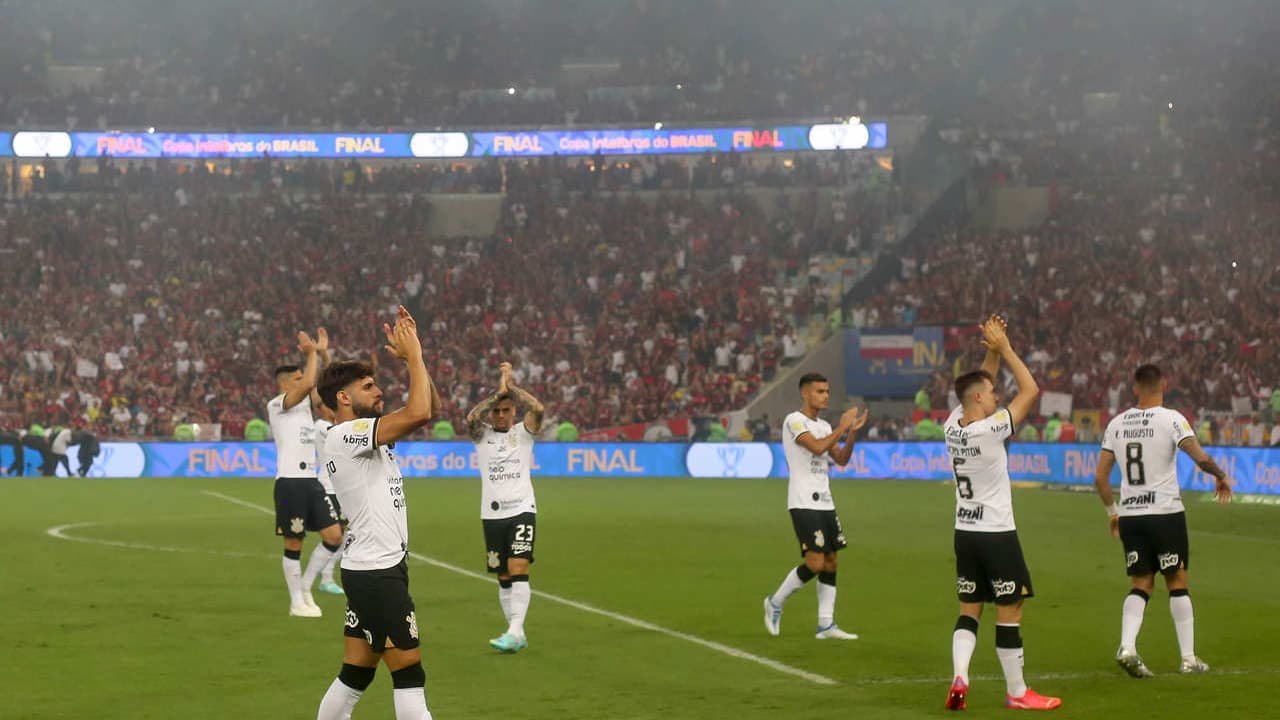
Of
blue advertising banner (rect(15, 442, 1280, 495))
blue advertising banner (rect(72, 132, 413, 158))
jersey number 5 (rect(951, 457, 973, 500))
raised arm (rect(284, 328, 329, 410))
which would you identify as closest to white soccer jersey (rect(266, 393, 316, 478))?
raised arm (rect(284, 328, 329, 410))

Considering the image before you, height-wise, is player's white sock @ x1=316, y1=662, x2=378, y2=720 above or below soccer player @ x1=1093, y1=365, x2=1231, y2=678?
below

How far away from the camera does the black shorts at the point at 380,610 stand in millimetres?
8742

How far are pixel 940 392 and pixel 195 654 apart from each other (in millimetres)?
33156

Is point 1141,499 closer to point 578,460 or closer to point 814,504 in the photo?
point 814,504

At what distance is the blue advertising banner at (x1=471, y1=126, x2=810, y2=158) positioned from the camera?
6303 centimetres

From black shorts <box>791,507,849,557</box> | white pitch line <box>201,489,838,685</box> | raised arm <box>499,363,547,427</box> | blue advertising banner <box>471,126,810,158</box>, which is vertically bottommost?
white pitch line <box>201,489,838,685</box>

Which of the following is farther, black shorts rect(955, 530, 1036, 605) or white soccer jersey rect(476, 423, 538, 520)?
white soccer jersey rect(476, 423, 538, 520)

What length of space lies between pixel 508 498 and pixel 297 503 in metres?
3.68

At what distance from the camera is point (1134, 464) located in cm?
1304

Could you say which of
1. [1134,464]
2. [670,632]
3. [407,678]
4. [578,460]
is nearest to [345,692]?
[407,678]

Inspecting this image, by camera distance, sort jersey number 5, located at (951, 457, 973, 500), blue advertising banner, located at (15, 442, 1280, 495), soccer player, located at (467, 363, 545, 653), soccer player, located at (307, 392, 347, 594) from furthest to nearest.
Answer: blue advertising banner, located at (15, 442, 1280, 495) → soccer player, located at (307, 392, 347, 594) → soccer player, located at (467, 363, 545, 653) → jersey number 5, located at (951, 457, 973, 500)

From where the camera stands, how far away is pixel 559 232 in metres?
59.0

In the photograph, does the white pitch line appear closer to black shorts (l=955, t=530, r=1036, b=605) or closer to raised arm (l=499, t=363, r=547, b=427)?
black shorts (l=955, t=530, r=1036, b=605)

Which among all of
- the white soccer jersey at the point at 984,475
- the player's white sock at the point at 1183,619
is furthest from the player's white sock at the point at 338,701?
the player's white sock at the point at 1183,619
